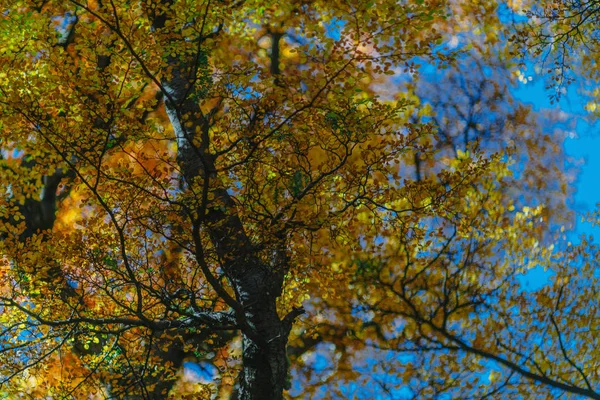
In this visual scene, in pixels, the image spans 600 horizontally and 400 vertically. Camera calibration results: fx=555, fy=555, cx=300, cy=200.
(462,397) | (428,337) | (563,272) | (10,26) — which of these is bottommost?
(462,397)

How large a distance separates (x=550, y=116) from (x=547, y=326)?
663 centimetres

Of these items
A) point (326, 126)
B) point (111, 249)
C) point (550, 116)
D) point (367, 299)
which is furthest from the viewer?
point (550, 116)

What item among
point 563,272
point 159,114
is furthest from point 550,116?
point 159,114

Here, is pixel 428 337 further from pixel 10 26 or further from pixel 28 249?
pixel 10 26

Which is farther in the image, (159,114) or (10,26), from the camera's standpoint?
(159,114)

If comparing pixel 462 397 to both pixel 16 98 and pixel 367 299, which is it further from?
pixel 16 98

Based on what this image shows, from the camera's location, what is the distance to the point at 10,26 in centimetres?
882

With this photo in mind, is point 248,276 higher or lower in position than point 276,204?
lower

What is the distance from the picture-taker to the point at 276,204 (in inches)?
308

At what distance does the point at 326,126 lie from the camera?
6.46m

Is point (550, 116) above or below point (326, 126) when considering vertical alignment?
above

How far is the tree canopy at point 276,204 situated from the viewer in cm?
628

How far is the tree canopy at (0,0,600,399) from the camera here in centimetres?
628

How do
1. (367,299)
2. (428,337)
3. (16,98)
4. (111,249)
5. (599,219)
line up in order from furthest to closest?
1. (599,219)
2. (367,299)
3. (428,337)
4. (111,249)
5. (16,98)
